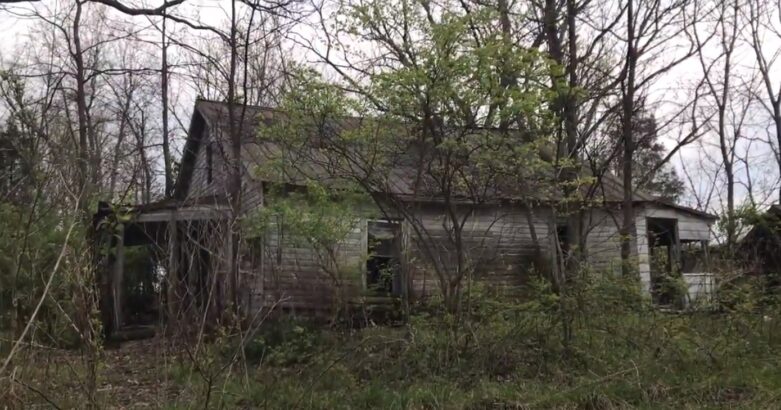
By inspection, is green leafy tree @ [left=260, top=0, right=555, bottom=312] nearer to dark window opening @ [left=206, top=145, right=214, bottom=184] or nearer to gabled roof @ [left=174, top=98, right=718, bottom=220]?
gabled roof @ [left=174, top=98, right=718, bottom=220]

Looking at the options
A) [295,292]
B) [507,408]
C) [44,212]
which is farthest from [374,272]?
[44,212]

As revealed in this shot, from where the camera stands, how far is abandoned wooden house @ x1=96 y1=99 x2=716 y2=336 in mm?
8703

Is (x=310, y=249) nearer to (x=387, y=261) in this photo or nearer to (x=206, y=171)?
(x=387, y=261)

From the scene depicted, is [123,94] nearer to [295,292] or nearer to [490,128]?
[295,292]

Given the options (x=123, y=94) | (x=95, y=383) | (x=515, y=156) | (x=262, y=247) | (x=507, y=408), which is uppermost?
(x=123, y=94)

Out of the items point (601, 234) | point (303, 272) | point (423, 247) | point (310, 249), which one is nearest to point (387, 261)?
point (303, 272)

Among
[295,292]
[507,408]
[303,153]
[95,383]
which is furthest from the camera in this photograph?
[295,292]

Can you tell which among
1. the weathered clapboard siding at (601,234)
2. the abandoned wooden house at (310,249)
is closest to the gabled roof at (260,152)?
the abandoned wooden house at (310,249)

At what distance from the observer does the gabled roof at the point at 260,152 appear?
8.88 m

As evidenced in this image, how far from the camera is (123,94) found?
25.5 meters

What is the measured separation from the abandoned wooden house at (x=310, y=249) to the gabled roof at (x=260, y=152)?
0.04 m

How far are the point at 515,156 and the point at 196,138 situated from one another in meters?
11.9

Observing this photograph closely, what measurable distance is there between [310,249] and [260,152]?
3432 mm

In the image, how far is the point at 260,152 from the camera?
13.6 metres
